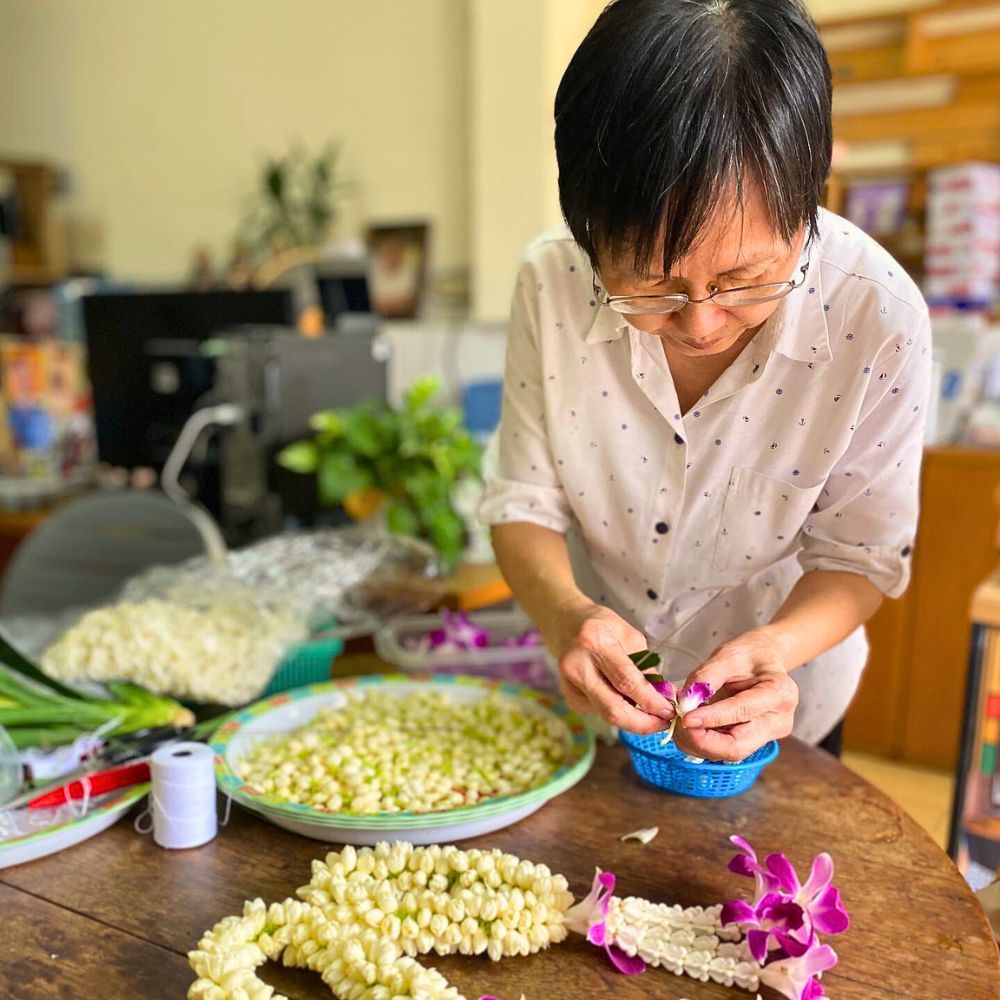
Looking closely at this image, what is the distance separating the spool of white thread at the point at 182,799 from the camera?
94cm

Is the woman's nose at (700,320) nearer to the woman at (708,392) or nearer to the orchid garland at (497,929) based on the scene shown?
the woman at (708,392)

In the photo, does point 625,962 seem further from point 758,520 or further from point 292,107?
point 292,107

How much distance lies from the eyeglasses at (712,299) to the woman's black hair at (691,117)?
49 millimetres

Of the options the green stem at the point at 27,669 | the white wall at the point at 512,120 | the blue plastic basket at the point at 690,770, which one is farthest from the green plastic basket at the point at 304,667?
the white wall at the point at 512,120

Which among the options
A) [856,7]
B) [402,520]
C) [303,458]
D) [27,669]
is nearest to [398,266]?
[856,7]

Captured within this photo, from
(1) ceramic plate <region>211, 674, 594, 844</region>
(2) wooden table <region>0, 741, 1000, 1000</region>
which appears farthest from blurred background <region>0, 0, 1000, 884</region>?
(2) wooden table <region>0, 741, 1000, 1000</region>

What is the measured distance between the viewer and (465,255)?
3.98 m

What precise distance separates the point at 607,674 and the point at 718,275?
15.3 inches

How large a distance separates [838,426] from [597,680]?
41 centimetres

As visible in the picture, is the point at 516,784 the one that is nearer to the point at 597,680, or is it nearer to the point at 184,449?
the point at 597,680

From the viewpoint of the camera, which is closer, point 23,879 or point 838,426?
point 23,879

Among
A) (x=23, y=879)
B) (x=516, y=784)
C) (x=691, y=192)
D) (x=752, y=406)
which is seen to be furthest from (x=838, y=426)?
(x=23, y=879)

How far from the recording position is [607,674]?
0.91 m

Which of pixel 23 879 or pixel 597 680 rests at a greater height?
pixel 597 680
